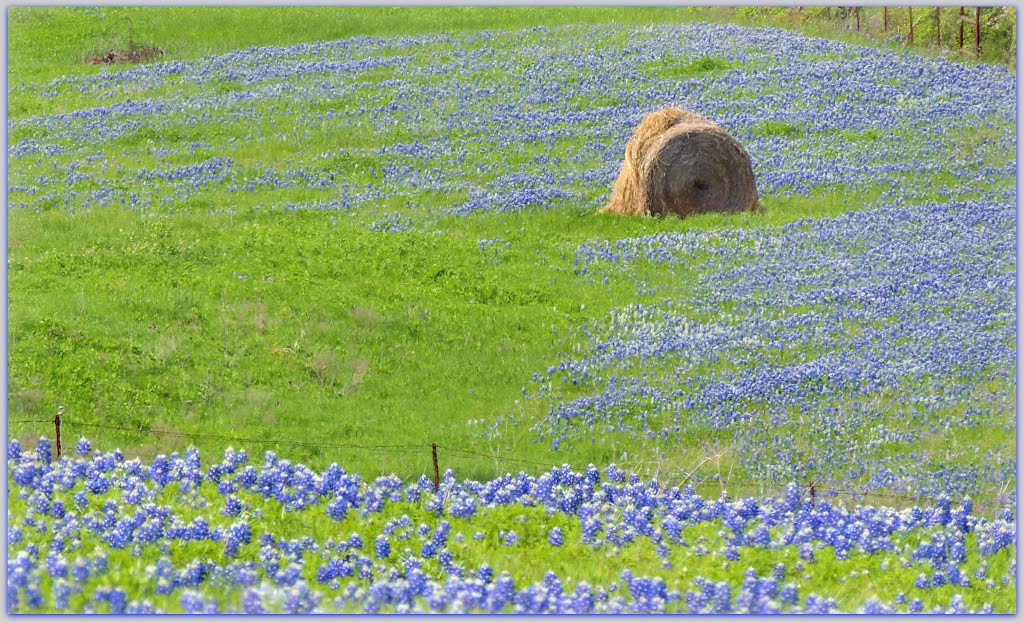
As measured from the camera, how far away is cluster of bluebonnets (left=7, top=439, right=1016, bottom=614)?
685 cm

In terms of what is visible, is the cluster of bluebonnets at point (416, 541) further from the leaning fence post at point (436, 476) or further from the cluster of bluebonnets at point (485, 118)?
the cluster of bluebonnets at point (485, 118)

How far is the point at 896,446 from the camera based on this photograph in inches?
358

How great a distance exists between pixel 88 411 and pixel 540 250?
4948 mm

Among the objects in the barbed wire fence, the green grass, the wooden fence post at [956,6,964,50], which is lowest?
the barbed wire fence

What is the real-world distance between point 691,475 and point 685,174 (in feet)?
21.7

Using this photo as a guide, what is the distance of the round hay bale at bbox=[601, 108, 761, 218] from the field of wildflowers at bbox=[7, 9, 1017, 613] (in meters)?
0.36

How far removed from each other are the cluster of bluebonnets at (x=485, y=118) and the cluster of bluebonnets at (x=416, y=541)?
4259 mm

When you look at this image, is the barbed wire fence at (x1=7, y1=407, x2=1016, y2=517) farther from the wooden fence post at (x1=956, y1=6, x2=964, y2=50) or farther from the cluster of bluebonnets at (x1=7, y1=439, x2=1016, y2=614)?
the wooden fence post at (x1=956, y1=6, x2=964, y2=50)

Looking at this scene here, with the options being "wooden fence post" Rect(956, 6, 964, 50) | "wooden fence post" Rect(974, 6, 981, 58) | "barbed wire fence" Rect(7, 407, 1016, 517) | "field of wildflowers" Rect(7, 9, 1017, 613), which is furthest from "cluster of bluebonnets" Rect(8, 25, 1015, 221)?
"barbed wire fence" Rect(7, 407, 1016, 517)

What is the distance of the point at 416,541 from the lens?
7547 mm

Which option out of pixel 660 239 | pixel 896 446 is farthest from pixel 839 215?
pixel 896 446

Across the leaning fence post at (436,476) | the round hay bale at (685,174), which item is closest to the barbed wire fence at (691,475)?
the leaning fence post at (436,476)

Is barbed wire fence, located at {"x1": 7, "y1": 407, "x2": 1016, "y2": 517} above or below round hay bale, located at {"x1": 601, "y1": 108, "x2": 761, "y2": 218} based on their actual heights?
below

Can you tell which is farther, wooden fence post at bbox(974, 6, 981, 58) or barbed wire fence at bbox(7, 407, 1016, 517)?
wooden fence post at bbox(974, 6, 981, 58)
